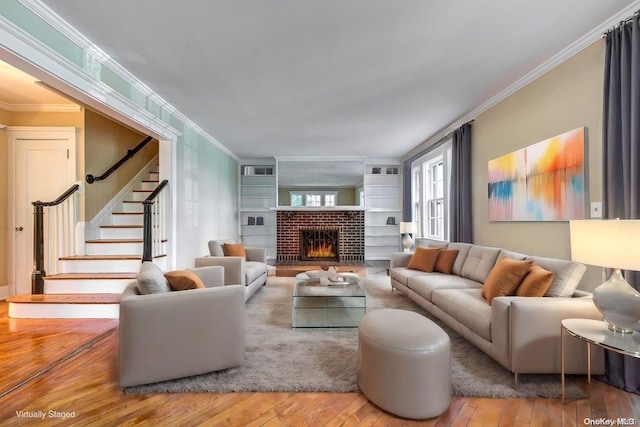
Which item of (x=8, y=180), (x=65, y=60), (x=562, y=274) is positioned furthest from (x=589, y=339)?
(x=8, y=180)

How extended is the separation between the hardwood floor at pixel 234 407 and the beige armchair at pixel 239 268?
1.61 m

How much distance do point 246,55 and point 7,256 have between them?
4393 mm

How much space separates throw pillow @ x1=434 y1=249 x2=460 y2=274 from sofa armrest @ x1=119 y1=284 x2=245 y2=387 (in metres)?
2.69

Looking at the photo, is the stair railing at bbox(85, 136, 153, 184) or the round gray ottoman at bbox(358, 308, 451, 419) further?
the stair railing at bbox(85, 136, 153, 184)

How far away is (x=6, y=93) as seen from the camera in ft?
12.1

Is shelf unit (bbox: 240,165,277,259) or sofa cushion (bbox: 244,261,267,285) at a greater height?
shelf unit (bbox: 240,165,277,259)

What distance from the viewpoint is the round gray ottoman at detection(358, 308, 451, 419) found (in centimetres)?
162

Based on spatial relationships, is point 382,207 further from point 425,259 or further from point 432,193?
point 425,259

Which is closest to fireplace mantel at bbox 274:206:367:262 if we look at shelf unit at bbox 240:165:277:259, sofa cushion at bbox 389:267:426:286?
shelf unit at bbox 240:165:277:259

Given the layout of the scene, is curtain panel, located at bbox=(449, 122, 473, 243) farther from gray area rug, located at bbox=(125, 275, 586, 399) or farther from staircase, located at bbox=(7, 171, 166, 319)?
staircase, located at bbox=(7, 171, 166, 319)

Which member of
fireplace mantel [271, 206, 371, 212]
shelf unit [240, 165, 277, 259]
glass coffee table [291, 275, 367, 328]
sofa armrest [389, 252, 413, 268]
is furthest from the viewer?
shelf unit [240, 165, 277, 259]

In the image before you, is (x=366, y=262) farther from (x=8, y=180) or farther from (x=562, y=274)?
(x=8, y=180)

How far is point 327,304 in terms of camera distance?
359 centimetres

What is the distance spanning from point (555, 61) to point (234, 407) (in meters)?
3.77
